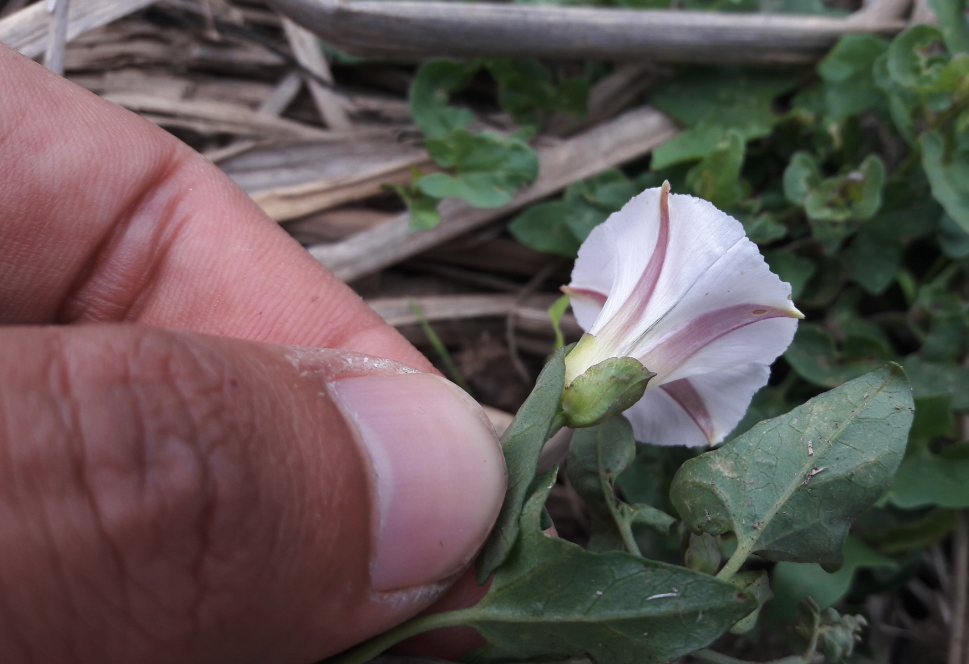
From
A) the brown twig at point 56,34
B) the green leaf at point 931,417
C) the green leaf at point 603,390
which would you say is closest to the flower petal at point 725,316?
the green leaf at point 603,390

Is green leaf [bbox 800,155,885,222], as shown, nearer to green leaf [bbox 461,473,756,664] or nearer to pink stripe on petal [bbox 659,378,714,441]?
pink stripe on petal [bbox 659,378,714,441]

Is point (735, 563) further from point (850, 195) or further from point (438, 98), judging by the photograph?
point (438, 98)

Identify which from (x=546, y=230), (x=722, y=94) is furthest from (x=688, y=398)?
(x=722, y=94)

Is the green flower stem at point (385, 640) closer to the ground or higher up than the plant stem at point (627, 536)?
closer to the ground

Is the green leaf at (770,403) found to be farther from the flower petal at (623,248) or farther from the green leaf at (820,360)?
the flower petal at (623,248)

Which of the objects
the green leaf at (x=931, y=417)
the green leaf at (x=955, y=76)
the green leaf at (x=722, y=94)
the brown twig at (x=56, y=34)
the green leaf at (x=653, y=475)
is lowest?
the green leaf at (x=653, y=475)

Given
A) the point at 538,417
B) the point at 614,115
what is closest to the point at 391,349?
the point at 538,417

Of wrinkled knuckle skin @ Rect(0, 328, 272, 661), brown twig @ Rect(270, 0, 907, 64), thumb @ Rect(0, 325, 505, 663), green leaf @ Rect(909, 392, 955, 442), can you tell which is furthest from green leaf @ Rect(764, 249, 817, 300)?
wrinkled knuckle skin @ Rect(0, 328, 272, 661)
